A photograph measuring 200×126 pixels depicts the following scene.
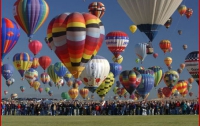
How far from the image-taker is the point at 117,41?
184ft

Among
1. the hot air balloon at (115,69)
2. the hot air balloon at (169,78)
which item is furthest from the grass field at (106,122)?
the hot air balloon at (169,78)

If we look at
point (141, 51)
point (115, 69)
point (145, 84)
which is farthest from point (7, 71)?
point (145, 84)

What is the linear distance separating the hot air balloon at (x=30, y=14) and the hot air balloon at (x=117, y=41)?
1192 cm

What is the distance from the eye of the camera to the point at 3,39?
147ft

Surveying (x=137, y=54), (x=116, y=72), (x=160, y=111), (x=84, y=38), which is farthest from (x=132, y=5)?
(x=137, y=54)

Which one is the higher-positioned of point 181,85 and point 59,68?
point 59,68

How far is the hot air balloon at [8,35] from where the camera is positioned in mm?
44969

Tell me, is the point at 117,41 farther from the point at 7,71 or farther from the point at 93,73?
the point at 7,71

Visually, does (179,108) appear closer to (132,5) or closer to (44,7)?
(132,5)

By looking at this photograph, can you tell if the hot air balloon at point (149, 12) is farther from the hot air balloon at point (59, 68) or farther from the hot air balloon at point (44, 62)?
the hot air balloon at point (44, 62)

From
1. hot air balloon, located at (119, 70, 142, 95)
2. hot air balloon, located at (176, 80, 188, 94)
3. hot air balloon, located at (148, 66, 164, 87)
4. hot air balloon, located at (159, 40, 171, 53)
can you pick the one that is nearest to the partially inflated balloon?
hot air balloon, located at (119, 70, 142, 95)

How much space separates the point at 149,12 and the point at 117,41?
16647 mm

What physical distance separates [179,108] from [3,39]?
61.0 ft

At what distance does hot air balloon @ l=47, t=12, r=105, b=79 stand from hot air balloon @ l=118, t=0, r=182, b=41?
4174mm
